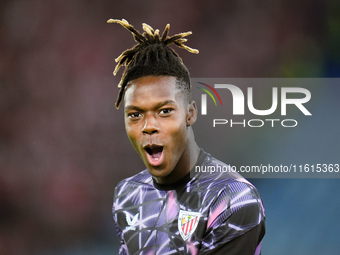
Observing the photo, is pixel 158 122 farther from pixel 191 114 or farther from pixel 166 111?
pixel 191 114

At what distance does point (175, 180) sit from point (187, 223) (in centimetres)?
32

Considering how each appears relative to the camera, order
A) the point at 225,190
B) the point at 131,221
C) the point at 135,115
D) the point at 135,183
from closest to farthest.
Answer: the point at 225,190 → the point at 135,115 → the point at 131,221 → the point at 135,183

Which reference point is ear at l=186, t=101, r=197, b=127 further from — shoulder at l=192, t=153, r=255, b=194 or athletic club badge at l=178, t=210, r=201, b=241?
athletic club badge at l=178, t=210, r=201, b=241

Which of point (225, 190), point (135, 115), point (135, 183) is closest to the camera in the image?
point (225, 190)

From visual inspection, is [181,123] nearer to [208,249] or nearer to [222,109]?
[208,249]

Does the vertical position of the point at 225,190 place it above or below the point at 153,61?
below

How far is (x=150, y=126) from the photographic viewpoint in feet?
9.60

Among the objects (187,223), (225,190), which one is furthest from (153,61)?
(187,223)

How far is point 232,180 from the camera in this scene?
9.74ft

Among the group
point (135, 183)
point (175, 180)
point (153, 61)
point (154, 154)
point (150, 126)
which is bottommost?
point (135, 183)

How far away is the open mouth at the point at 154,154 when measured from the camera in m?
2.96

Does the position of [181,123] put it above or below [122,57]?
below

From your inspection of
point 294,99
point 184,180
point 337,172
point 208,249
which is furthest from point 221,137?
point 208,249

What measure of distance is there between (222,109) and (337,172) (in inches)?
49.3
